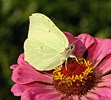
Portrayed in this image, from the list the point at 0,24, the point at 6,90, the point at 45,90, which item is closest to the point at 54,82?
the point at 45,90

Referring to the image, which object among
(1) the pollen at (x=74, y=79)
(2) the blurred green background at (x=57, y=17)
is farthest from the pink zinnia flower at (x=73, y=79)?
(2) the blurred green background at (x=57, y=17)

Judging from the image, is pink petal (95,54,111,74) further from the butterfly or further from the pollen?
the butterfly

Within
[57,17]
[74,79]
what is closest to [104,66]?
[74,79]

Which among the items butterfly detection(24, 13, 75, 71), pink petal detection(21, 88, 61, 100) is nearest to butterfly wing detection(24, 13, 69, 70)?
butterfly detection(24, 13, 75, 71)

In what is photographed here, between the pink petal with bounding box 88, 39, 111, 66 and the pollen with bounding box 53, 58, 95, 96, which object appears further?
the pink petal with bounding box 88, 39, 111, 66

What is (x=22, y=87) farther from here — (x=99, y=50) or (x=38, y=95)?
(x=99, y=50)

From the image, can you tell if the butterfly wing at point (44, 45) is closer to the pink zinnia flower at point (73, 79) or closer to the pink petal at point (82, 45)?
the pink zinnia flower at point (73, 79)
